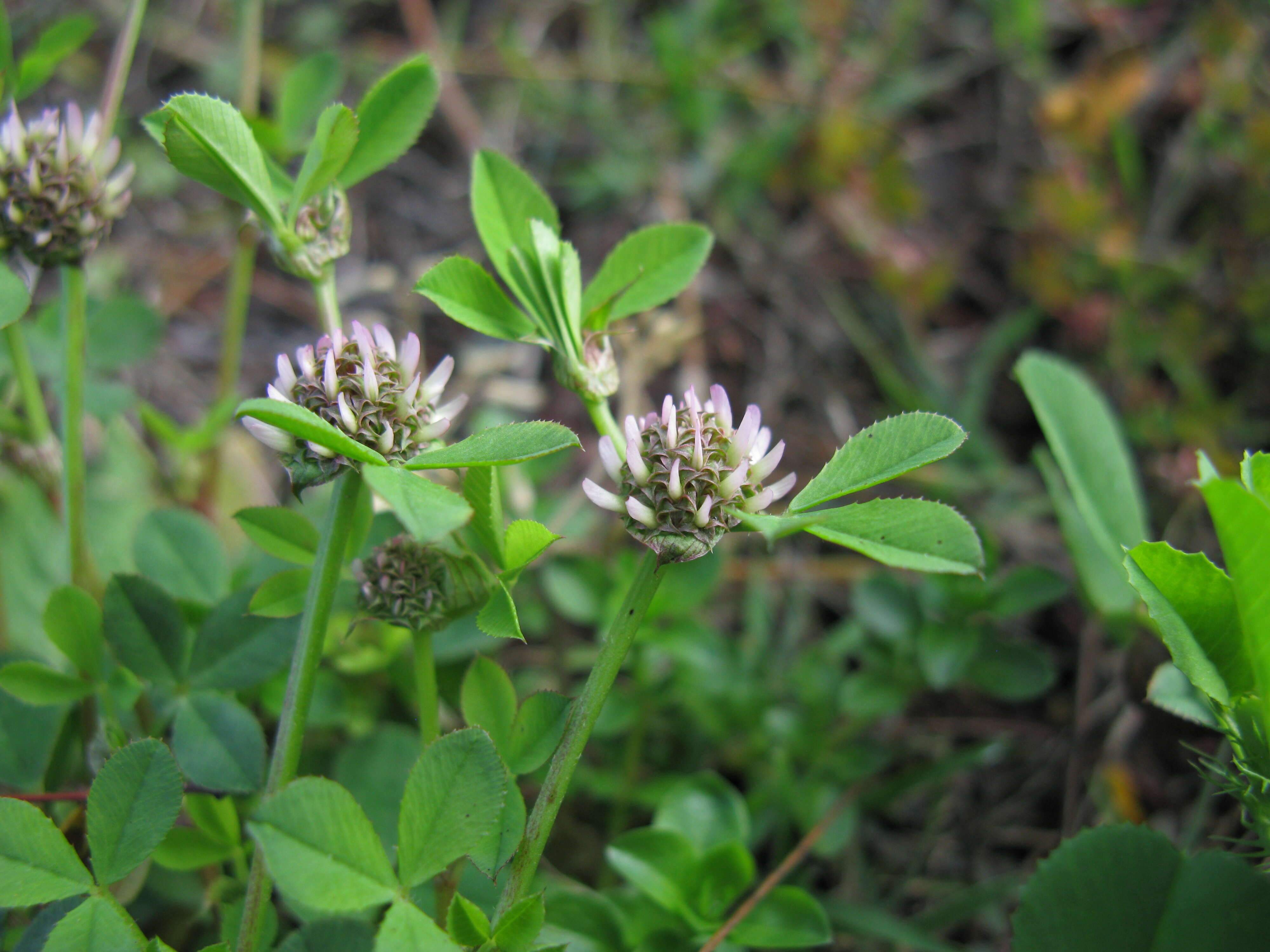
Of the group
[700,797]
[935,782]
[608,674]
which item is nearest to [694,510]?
[608,674]

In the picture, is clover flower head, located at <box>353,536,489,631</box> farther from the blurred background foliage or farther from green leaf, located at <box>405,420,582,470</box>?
the blurred background foliage

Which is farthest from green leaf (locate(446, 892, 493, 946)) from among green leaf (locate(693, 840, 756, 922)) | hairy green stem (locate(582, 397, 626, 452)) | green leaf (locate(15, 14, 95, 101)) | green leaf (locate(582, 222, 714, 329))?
green leaf (locate(15, 14, 95, 101))

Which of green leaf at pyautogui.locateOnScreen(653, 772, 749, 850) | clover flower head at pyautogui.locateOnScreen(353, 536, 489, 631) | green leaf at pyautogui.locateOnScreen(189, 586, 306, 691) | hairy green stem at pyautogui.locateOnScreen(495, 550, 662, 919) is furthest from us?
green leaf at pyautogui.locateOnScreen(653, 772, 749, 850)

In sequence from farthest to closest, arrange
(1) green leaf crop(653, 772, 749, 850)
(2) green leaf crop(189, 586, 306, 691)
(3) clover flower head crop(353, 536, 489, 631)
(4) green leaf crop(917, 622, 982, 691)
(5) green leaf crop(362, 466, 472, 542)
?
(4) green leaf crop(917, 622, 982, 691)
(1) green leaf crop(653, 772, 749, 850)
(2) green leaf crop(189, 586, 306, 691)
(3) clover flower head crop(353, 536, 489, 631)
(5) green leaf crop(362, 466, 472, 542)

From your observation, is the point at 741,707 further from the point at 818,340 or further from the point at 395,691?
the point at 818,340

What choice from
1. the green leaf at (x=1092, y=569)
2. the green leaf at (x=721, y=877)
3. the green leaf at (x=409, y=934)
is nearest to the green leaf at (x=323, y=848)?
the green leaf at (x=409, y=934)

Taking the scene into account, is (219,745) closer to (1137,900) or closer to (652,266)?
(652,266)

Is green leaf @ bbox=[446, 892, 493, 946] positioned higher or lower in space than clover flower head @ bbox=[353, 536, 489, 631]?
lower

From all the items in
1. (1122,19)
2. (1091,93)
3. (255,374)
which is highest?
(1122,19)
